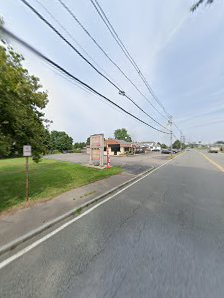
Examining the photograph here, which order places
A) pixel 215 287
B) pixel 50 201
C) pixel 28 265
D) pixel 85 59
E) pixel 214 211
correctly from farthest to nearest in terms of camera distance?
pixel 85 59
pixel 50 201
pixel 214 211
pixel 28 265
pixel 215 287

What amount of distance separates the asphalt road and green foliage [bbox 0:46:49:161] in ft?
13.3

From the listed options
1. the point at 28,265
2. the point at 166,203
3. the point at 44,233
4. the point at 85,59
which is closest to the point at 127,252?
the point at 28,265

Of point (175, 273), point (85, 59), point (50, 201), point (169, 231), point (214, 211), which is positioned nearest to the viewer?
point (175, 273)

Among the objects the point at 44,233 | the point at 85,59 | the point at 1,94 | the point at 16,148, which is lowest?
the point at 44,233

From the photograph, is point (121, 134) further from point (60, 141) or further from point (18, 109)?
point (18, 109)

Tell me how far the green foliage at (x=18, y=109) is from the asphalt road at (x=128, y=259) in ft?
13.3

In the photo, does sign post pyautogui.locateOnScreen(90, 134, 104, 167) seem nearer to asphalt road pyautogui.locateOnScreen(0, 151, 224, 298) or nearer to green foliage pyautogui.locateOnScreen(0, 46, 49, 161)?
green foliage pyautogui.locateOnScreen(0, 46, 49, 161)

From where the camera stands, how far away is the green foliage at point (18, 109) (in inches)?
245

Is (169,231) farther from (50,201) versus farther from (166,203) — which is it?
(50,201)

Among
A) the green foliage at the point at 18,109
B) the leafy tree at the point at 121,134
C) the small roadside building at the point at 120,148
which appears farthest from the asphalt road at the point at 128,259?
the leafy tree at the point at 121,134

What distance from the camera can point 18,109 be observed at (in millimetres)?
6777

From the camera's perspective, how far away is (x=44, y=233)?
423 centimetres

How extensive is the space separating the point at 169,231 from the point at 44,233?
296 cm

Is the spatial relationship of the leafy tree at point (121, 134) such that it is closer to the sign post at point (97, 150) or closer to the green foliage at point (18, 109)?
the sign post at point (97, 150)
